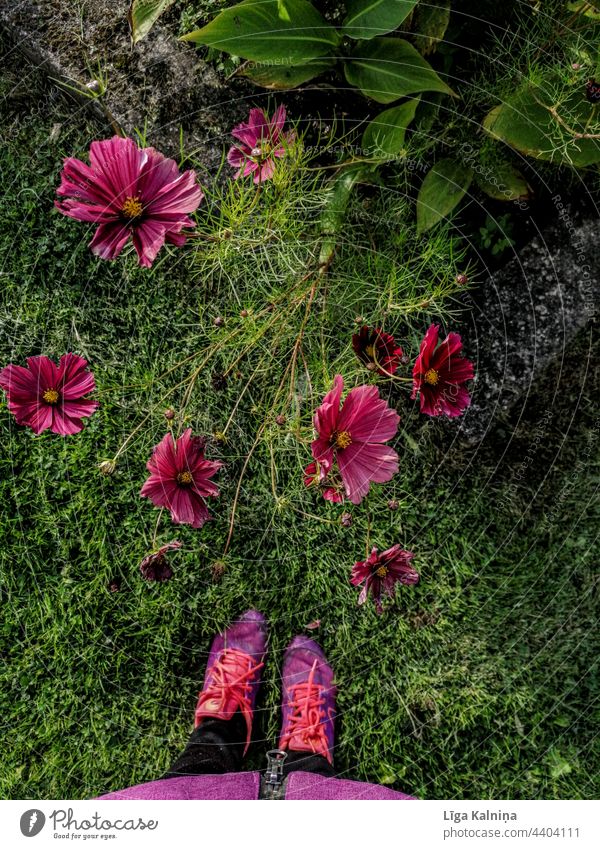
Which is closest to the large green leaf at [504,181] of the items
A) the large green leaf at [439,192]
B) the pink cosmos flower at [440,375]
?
the large green leaf at [439,192]

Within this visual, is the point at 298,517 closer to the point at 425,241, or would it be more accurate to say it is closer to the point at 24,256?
the point at 425,241

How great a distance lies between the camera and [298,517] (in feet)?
3.58

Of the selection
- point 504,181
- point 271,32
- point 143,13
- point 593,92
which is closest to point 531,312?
point 504,181

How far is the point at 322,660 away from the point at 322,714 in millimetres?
85

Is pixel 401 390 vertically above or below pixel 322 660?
above

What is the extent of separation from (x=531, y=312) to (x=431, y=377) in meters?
0.37

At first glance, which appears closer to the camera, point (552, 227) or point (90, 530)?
point (552, 227)

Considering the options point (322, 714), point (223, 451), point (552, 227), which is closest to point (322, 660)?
point (322, 714)

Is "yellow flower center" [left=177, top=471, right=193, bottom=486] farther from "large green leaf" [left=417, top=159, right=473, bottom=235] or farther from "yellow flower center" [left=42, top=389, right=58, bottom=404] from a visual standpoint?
"large green leaf" [left=417, top=159, right=473, bottom=235]

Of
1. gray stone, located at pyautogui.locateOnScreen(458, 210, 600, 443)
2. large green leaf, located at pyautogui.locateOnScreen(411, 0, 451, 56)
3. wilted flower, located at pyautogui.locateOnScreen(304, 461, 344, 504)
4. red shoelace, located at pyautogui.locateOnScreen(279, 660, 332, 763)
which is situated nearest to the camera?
wilted flower, located at pyautogui.locateOnScreen(304, 461, 344, 504)

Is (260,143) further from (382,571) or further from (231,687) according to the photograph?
(231,687)

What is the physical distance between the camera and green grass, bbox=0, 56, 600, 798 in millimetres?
1057

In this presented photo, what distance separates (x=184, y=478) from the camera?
27.5 inches

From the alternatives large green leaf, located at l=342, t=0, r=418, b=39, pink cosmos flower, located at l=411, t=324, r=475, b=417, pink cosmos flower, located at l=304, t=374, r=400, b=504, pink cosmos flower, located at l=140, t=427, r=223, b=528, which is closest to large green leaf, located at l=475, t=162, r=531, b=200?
large green leaf, located at l=342, t=0, r=418, b=39
